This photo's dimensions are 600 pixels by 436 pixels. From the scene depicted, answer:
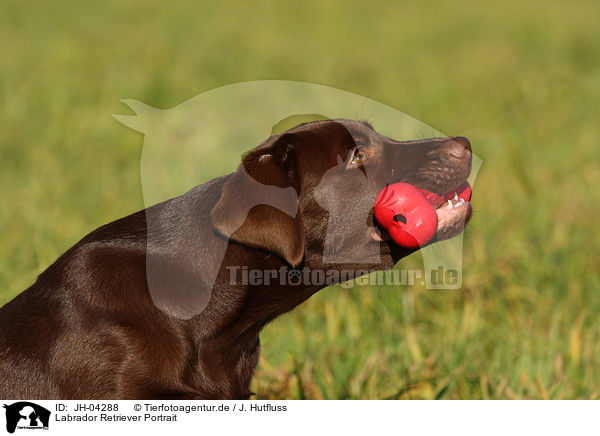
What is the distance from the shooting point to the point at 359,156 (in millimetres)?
2807

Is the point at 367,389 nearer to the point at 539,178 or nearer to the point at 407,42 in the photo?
the point at 539,178

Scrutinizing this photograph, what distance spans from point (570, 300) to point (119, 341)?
3.07 meters

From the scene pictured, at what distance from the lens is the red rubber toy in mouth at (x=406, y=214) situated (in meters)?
2.65

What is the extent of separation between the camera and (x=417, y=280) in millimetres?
4676

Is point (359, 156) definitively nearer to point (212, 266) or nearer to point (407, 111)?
point (212, 266)
